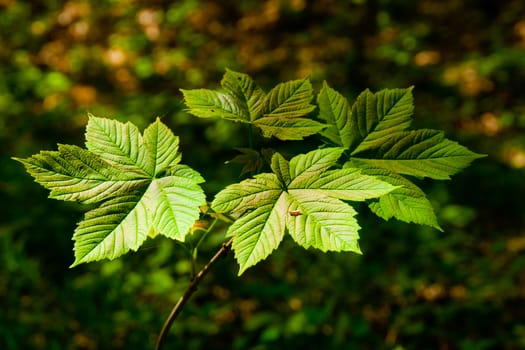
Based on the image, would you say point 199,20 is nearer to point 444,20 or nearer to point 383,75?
point 383,75

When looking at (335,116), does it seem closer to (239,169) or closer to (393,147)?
(393,147)

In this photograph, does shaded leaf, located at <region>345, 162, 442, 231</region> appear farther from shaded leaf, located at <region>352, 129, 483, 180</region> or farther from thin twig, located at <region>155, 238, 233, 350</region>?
thin twig, located at <region>155, 238, 233, 350</region>

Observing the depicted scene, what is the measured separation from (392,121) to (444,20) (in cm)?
489

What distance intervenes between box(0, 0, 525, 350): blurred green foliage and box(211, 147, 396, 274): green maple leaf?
1.39ft

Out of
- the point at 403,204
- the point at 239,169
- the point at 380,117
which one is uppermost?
the point at 380,117

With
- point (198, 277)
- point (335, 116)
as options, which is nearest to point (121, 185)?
point (198, 277)

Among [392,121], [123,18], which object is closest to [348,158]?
[392,121]

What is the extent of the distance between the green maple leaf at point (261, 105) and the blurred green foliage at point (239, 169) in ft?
1.43

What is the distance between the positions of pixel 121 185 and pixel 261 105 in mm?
401

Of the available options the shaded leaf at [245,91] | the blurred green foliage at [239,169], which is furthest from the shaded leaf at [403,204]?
the blurred green foliage at [239,169]

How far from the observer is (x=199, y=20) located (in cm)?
563

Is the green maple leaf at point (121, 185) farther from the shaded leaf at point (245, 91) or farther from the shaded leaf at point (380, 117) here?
the shaded leaf at point (380, 117)

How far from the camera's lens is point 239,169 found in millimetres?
3734

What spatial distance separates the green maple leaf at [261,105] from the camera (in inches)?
42.1
